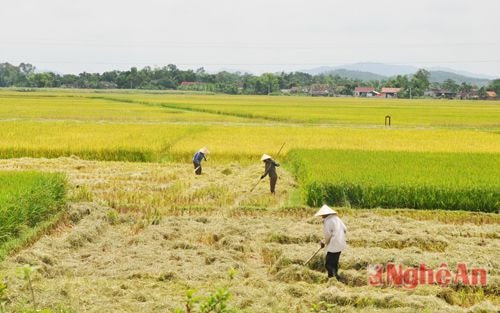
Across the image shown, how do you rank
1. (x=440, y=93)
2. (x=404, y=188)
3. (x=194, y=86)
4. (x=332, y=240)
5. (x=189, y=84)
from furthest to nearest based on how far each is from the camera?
(x=189, y=84) → (x=194, y=86) → (x=440, y=93) → (x=404, y=188) → (x=332, y=240)

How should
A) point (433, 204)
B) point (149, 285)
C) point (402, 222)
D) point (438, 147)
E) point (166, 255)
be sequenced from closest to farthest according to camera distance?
point (149, 285) → point (166, 255) → point (402, 222) → point (433, 204) → point (438, 147)

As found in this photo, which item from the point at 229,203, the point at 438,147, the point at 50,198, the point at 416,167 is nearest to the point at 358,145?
the point at 438,147

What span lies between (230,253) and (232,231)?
51.9 inches

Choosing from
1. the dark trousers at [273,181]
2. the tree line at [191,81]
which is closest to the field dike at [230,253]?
the dark trousers at [273,181]

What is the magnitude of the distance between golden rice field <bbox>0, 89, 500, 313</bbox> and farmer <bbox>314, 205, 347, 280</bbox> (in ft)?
0.70

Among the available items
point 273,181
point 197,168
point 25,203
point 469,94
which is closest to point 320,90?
point 469,94

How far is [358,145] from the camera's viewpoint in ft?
76.6

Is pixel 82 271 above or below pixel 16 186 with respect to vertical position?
below

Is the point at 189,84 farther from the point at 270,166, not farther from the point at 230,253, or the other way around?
the point at 230,253

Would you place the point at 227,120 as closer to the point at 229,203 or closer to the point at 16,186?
the point at 229,203

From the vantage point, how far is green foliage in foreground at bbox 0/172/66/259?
9.45 metres

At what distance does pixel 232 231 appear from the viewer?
34.6ft

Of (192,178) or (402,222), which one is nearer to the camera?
(402,222)

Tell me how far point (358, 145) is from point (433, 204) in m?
Answer: 10.3
